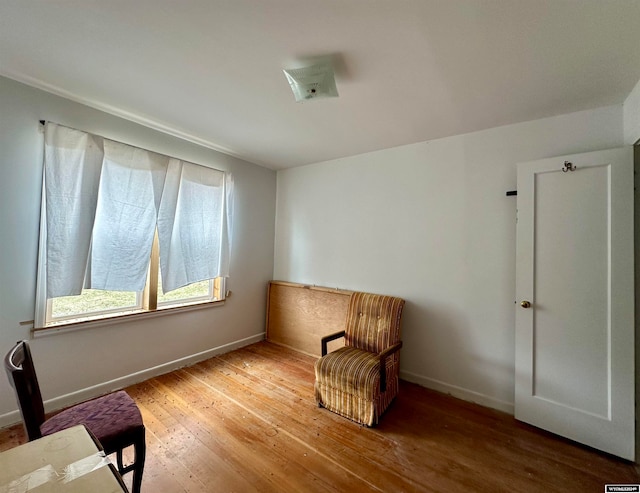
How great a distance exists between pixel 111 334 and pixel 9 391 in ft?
2.15

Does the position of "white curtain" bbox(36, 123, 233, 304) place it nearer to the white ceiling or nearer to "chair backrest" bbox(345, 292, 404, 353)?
the white ceiling

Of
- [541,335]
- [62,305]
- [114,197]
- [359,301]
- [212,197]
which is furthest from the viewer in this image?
[212,197]

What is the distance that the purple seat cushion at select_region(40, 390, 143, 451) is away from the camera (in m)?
1.29

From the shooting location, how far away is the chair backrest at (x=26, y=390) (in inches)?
43.9

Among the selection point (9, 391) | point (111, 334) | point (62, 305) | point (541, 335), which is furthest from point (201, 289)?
point (541, 335)

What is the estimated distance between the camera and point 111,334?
239cm

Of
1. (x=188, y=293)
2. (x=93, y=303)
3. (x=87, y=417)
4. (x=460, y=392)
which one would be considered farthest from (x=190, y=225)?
(x=460, y=392)

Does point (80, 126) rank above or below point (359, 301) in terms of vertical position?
above

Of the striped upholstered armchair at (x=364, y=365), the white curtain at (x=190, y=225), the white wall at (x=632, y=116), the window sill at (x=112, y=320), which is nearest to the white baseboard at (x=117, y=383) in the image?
the window sill at (x=112, y=320)

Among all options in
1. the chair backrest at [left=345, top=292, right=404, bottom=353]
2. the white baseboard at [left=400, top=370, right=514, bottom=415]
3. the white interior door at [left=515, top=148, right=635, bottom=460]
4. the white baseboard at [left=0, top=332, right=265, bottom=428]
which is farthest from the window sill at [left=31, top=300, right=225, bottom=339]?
Answer: the white interior door at [left=515, top=148, right=635, bottom=460]

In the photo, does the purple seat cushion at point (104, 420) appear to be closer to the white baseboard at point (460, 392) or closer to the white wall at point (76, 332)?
the white wall at point (76, 332)

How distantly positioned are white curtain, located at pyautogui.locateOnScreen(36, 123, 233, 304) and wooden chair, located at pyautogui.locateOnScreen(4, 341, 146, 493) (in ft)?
3.25

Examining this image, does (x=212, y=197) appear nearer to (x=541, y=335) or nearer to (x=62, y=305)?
(x=62, y=305)

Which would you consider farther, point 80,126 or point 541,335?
point 80,126
